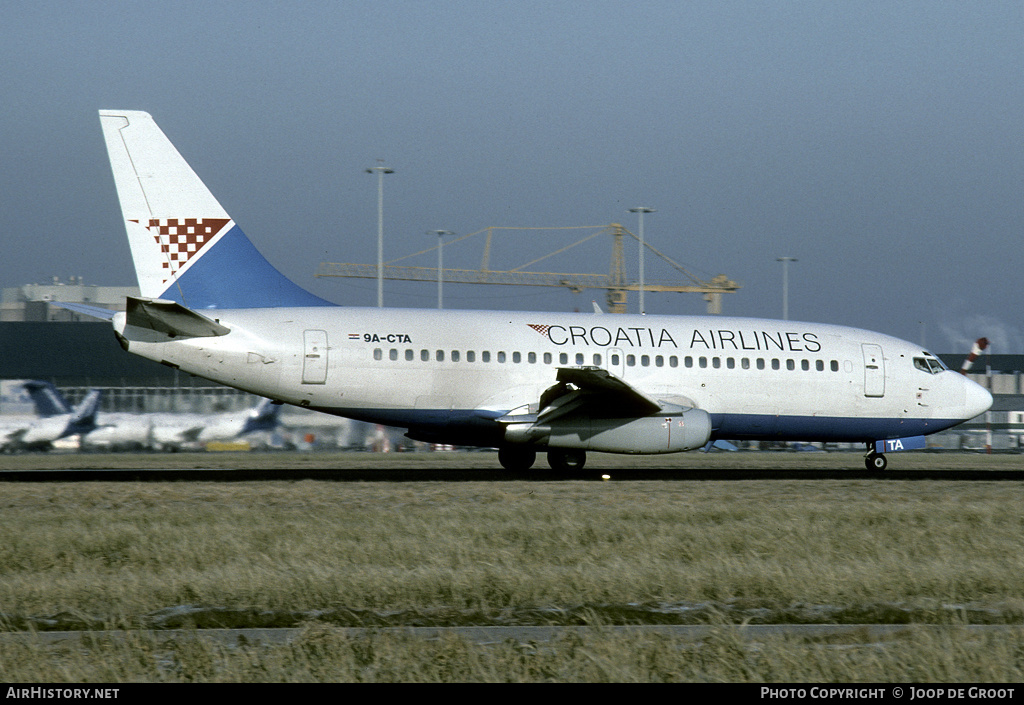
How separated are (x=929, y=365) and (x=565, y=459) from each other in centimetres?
1060

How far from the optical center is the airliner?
81.1ft

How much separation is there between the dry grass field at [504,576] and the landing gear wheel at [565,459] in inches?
198

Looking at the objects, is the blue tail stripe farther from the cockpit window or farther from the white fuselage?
the cockpit window

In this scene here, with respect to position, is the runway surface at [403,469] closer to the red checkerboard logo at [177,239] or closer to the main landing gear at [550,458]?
the main landing gear at [550,458]

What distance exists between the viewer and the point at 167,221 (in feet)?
A: 81.9

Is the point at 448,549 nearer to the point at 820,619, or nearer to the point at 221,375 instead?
the point at 820,619

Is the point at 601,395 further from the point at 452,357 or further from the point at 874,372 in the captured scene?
the point at 874,372

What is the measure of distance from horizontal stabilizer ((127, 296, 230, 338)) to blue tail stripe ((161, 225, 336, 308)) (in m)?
1.02

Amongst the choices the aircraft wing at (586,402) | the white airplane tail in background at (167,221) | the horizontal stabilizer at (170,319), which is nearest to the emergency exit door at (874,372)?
the aircraft wing at (586,402)

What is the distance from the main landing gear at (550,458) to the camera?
26.5 m

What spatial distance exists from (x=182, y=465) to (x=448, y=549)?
65.3 feet

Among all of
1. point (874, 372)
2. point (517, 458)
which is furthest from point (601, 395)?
point (874, 372)
